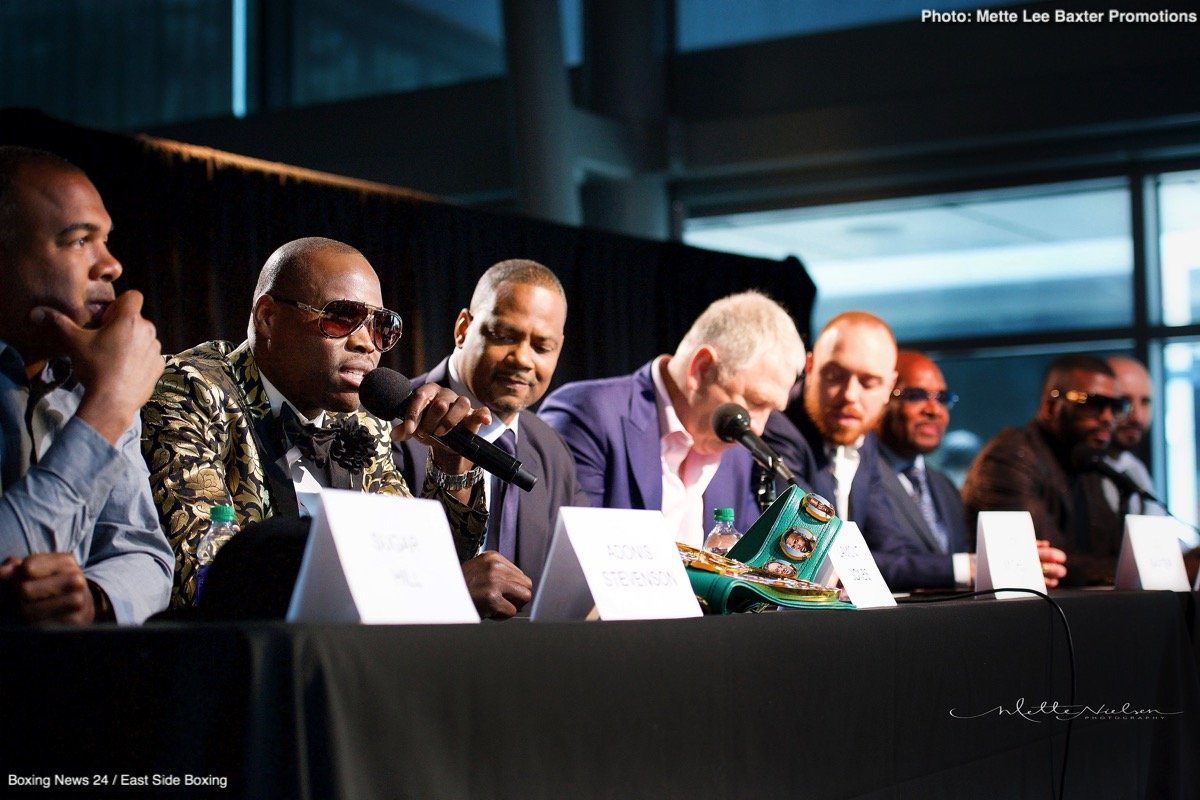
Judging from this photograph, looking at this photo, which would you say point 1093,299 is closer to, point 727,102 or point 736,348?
point 727,102

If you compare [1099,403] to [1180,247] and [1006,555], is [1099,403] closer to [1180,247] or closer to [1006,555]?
[1006,555]

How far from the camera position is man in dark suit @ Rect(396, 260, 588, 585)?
2.68 metres

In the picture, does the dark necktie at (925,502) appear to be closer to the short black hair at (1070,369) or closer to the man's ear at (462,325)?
the short black hair at (1070,369)

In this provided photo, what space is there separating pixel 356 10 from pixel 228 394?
634 centimetres

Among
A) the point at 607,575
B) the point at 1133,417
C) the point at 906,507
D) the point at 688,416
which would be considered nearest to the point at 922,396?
the point at 906,507

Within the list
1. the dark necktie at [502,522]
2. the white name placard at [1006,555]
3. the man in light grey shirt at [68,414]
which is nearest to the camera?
the man in light grey shirt at [68,414]

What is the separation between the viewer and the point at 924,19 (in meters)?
6.54

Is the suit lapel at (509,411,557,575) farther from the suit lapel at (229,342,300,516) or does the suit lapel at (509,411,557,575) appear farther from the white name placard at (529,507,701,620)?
the white name placard at (529,507,701,620)

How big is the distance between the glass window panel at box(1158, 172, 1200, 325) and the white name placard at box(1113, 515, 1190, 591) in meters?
3.66

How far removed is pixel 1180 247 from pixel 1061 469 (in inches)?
110

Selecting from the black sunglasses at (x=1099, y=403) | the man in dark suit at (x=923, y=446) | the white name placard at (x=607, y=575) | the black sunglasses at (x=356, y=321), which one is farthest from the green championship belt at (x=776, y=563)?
the black sunglasses at (x=1099, y=403)

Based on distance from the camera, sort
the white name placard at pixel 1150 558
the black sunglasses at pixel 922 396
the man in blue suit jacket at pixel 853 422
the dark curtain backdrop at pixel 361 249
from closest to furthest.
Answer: the white name placard at pixel 1150 558
the man in blue suit jacket at pixel 853 422
the dark curtain backdrop at pixel 361 249
the black sunglasses at pixel 922 396

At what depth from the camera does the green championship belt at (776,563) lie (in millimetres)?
1593

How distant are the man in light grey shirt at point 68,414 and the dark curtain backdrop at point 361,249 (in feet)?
6.94
